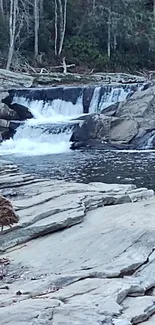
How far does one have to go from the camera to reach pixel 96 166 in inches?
681

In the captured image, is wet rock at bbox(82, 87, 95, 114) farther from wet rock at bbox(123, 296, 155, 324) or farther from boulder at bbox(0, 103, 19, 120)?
wet rock at bbox(123, 296, 155, 324)

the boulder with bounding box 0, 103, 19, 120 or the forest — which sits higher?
the forest

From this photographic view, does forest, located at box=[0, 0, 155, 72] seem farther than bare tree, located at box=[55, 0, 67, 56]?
No

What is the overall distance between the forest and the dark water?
1366 centimetres

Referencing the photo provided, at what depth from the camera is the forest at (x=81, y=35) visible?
1313 inches

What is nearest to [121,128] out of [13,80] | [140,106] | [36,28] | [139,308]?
[140,106]

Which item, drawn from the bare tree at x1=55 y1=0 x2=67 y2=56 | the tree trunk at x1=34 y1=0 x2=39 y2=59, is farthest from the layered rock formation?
the bare tree at x1=55 y1=0 x2=67 y2=56

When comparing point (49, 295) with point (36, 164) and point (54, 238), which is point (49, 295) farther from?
point (36, 164)

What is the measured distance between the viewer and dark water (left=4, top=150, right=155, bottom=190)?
15.5 metres

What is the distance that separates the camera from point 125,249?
725 centimetres

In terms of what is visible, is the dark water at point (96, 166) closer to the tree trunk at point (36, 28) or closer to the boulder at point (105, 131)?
the boulder at point (105, 131)

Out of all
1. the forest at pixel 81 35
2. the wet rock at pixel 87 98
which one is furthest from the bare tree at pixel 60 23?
the wet rock at pixel 87 98

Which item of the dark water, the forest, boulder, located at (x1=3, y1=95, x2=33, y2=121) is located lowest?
the dark water

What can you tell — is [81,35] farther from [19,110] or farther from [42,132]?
[42,132]
